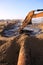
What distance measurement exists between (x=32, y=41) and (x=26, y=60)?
2745mm

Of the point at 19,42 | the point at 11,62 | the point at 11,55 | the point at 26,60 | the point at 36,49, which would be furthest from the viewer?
the point at 19,42

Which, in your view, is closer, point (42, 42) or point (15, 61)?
point (15, 61)

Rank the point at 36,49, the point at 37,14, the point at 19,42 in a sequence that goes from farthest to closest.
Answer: the point at 37,14 → the point at 19,42 → the point at 36,49

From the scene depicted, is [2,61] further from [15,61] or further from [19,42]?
[19,42]

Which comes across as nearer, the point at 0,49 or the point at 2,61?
the point at 2,61

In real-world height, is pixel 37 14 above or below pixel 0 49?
above

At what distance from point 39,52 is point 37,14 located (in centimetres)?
412

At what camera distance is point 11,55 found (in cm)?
695

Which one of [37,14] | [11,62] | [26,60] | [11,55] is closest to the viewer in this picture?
[26,60]

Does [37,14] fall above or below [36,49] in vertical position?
above

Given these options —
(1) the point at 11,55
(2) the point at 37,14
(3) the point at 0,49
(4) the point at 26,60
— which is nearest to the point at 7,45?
(3) the point at 0,49

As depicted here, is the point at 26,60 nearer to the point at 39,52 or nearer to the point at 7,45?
the point at 39,52

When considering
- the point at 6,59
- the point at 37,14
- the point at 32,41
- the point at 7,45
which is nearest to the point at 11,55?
the point at 6,59

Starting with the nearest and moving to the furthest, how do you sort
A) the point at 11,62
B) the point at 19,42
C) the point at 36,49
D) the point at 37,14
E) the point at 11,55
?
the point at 11,62 < the point at 11,55 < the point at 36,49 < the point at 19,42 < the point at 37,14
